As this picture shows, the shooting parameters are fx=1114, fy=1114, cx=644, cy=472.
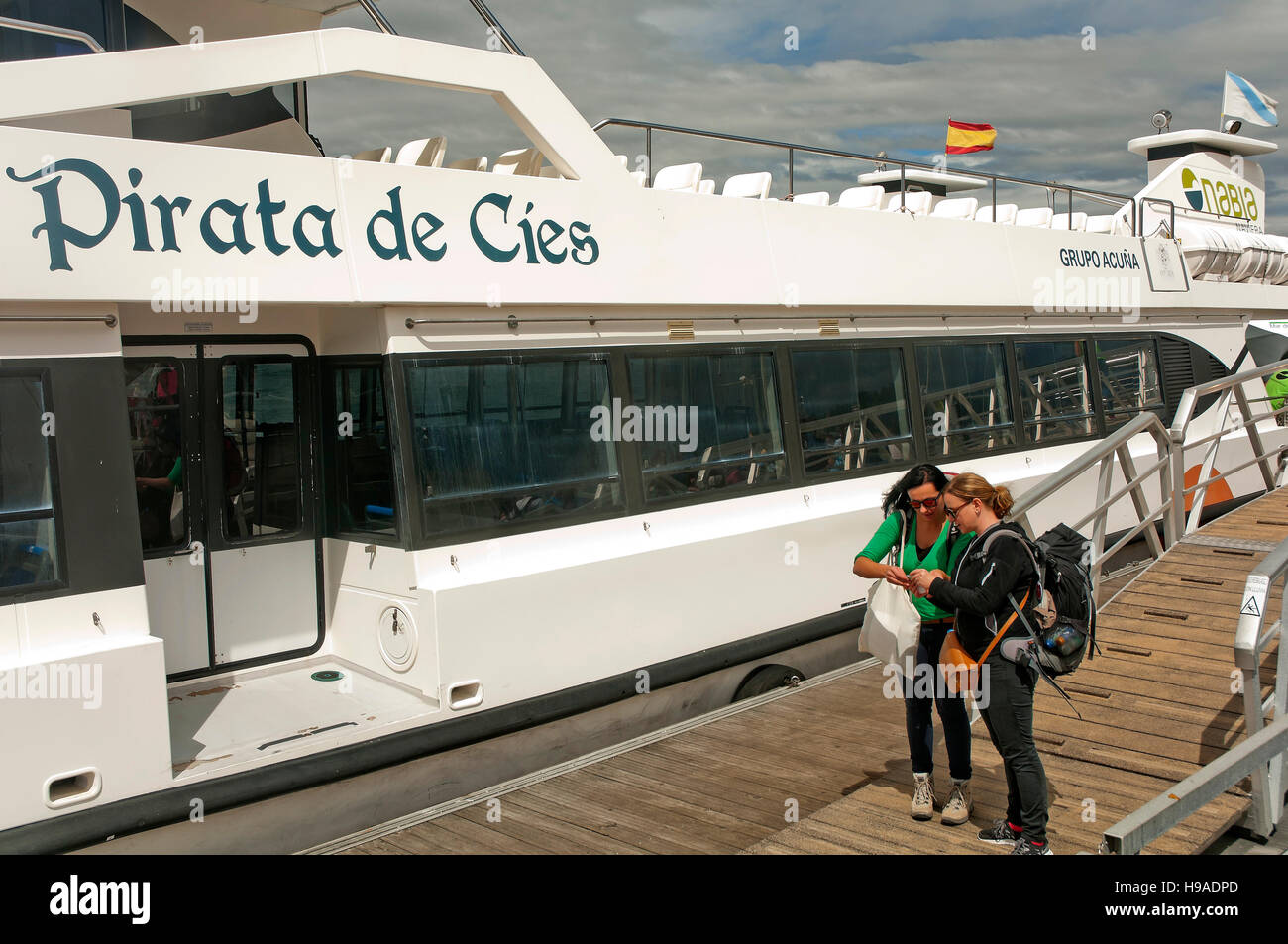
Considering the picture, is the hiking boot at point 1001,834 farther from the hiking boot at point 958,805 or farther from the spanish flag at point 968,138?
the spanish flag at point 968,138

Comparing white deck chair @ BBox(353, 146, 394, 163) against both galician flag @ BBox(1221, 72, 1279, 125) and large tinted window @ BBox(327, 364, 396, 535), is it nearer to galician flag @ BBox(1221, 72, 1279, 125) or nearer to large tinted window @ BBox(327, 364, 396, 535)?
large tinted window @ BBox(327, 364, 396, 535)

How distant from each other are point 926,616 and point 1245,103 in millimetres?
12847

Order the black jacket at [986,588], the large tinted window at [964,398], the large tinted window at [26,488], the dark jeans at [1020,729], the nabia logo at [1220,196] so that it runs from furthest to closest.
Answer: the nabia logo at [1220,196]
the large tinted window at [964,398]
the large tinted window at [26,488]
the dark jeans at [1020,729]
the black jacket at [986,588]

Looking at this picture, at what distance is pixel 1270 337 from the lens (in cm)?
1268

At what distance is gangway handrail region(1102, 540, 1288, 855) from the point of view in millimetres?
3436

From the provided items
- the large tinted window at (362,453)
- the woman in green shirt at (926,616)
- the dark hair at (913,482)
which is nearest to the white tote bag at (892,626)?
the woman in green shirt at (926,616)

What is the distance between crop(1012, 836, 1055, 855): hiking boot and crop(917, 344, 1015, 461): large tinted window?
4527 mm

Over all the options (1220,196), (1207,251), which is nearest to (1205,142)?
(1220,196)

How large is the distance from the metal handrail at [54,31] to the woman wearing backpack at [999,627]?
476 centimetres

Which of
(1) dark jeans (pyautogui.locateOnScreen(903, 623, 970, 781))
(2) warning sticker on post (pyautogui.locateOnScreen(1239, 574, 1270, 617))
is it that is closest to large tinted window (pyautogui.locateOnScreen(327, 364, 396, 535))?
(1) dark jeans (pyautogui.locateOnScreen(903, 623, 970, 781))

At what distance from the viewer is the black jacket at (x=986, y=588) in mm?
4188

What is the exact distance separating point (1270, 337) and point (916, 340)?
21.6 ft
